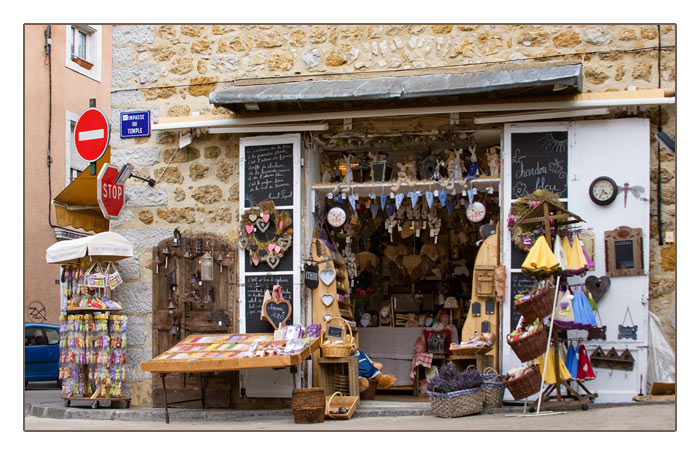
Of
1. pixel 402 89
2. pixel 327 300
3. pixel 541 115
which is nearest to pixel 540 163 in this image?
pixel 541 115

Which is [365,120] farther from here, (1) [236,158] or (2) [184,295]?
(2) [184,295]

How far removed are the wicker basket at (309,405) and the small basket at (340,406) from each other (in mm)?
198

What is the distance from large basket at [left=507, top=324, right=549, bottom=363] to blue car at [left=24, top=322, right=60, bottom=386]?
8973mm

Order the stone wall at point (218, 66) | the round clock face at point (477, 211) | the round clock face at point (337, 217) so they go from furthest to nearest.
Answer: the round clock face at point (337, 217) → the round clock face at point (477, 211) → the stone wall at point (218, 66)

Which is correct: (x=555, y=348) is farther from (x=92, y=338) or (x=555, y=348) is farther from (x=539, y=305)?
(x=92, y=338)

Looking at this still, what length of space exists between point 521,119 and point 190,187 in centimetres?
400

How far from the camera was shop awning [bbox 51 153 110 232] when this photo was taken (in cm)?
1069

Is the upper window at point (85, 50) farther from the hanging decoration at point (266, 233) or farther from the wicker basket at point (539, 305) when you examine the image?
the wicker basket at point (539, 305)

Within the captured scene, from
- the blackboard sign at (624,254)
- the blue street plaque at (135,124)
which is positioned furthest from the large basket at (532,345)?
the blue street plaque at (135,124)

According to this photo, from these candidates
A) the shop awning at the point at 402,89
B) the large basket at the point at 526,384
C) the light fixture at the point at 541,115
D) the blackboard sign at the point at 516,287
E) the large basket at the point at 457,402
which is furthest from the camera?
the blackboard sign at the point at 516,287

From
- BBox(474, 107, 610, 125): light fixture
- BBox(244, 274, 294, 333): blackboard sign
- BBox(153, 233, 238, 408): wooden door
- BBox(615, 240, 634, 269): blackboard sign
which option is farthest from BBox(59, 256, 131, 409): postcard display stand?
BBox(615, 240, 634, 269): blackboard sign

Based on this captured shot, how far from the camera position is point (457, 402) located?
28.3 ft

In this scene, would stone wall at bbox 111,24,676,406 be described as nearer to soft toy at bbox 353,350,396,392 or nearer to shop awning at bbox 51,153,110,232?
shop awning at bbox 51,153,110,232

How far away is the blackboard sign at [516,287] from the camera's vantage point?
9336mm
